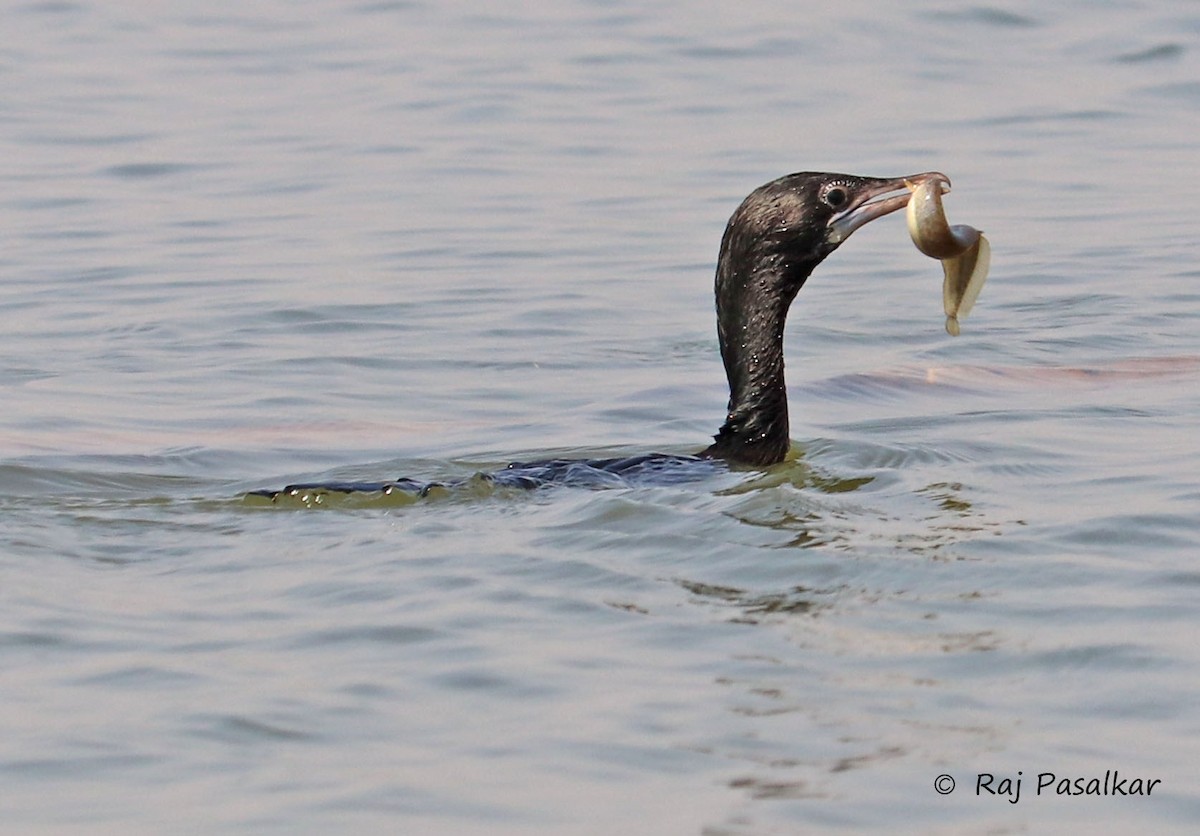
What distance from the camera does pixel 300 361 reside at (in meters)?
10.9

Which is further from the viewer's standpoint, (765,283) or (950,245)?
(765,283)

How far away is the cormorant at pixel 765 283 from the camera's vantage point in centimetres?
816

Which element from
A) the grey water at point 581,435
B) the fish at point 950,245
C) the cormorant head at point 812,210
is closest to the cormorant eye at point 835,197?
the cormorant head at point 812,210

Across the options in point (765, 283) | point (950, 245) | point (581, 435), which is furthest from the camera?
point (581, 435)

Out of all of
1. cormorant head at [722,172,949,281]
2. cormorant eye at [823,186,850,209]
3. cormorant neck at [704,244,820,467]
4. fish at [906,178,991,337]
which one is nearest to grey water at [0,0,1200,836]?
cormorant neck at [704,244,820,467]

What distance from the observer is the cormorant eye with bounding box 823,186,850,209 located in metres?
8.16

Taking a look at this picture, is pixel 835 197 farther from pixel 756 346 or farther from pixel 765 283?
pixel 756 346

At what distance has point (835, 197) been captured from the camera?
8180 millimetres

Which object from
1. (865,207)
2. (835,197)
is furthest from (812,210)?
(865,207)

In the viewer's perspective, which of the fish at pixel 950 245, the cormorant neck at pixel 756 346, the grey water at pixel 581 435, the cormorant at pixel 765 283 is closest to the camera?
the grey water at pixel 581 435

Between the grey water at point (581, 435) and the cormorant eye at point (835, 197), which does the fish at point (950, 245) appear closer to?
the cormorant eye at point (835, 197)

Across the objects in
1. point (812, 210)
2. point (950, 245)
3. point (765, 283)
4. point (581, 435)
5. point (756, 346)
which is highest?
point (812, 210)

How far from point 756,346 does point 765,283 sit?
0.86ft

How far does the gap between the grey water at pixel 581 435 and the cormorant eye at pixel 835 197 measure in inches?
40.6
